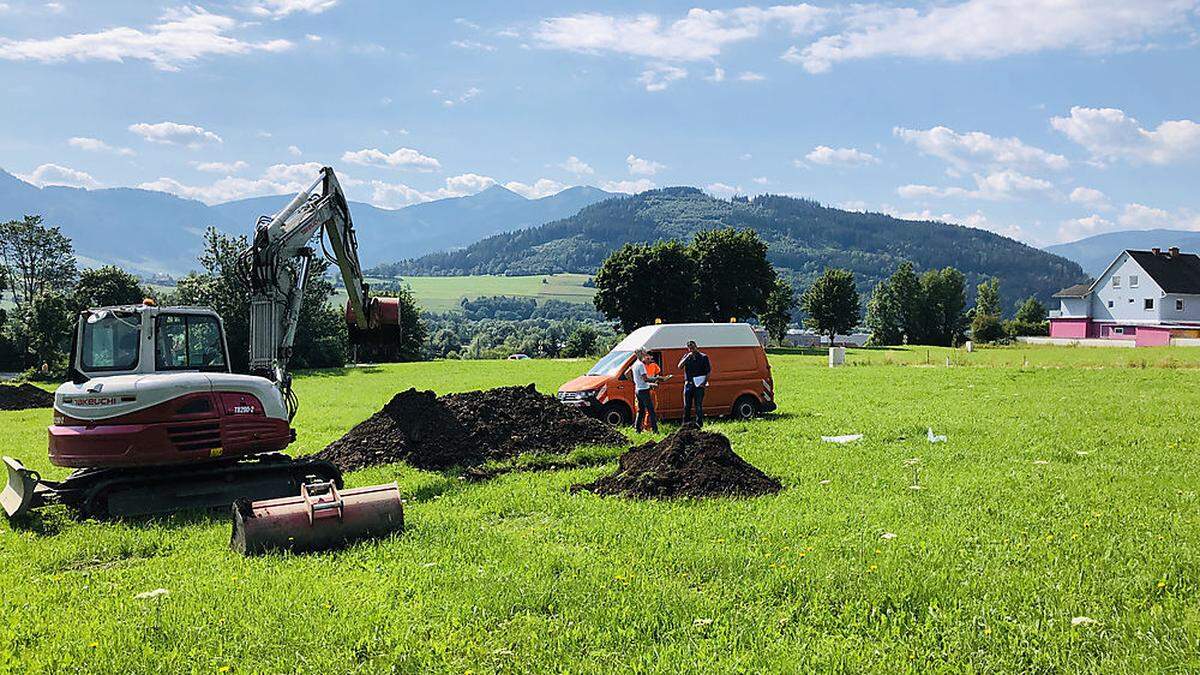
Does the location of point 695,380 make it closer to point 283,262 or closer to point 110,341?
point 283,262

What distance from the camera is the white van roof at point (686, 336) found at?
1980 centimetres

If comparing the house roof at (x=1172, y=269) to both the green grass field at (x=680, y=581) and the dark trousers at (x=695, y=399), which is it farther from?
the green grass field at (x=680, y=581)

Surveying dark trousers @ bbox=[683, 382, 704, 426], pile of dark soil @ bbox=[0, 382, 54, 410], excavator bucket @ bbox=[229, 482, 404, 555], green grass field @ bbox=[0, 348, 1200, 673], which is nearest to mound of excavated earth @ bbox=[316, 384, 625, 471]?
green grass field @ bbox=[0, 348, 1200, 673]

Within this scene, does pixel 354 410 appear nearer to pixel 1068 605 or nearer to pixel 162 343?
pixel 162 343

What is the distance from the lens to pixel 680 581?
6.92m

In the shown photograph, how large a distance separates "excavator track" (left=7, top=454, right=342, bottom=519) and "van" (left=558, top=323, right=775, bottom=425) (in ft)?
26.6

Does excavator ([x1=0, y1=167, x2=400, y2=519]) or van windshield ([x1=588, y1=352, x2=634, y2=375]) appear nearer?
excavator ([x1=0, y1=167, x2=400, y2=519])

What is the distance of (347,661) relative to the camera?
211 inches

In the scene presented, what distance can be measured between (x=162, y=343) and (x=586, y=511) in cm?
670

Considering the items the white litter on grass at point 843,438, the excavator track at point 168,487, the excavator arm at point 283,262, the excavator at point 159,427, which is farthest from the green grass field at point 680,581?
the excavator arm at point 283,262

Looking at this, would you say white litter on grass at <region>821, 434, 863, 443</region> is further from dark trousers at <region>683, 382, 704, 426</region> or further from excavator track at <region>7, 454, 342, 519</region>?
excavator track at <region>7, 454, 342, 519</region>

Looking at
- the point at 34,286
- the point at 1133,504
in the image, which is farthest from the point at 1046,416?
the point at 34,286

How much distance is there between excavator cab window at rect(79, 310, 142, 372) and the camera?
10.9 metres

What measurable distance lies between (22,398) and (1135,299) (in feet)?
309
